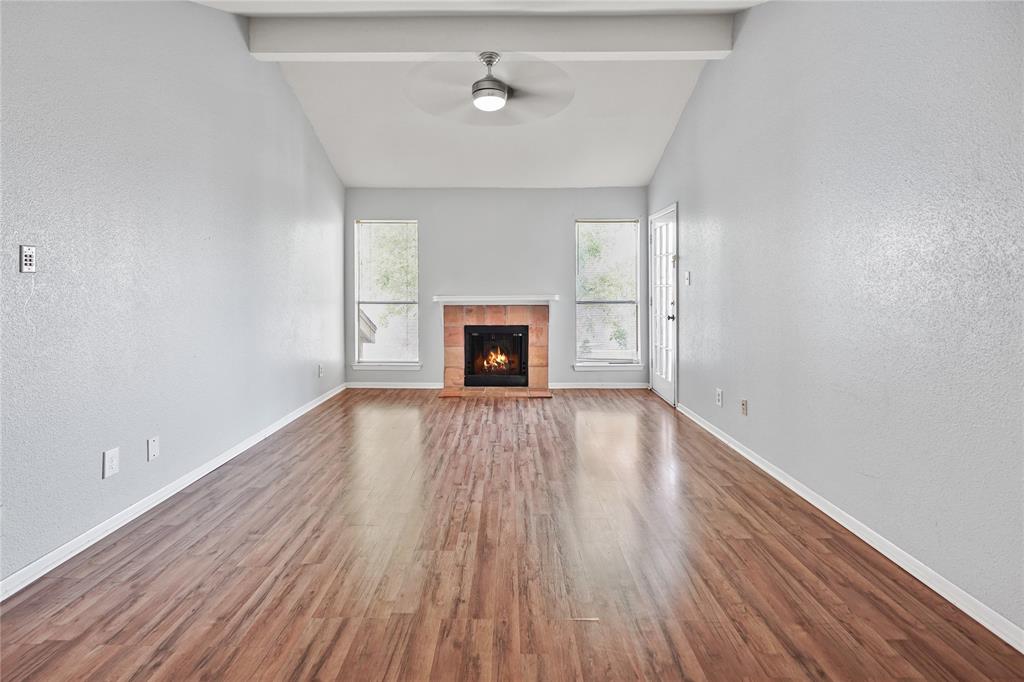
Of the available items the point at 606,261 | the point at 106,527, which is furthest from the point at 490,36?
the point at 106,527

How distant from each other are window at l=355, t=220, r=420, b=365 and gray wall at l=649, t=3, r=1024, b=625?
13.8 feet

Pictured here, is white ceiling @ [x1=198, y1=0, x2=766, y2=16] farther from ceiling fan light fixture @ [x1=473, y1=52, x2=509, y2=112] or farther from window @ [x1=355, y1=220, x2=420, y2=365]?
window @ [x1=355, y1=220, x2=420, y2=365]

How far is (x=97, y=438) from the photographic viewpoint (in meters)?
2.63

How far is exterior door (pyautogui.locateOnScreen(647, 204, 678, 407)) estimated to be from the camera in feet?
19.7

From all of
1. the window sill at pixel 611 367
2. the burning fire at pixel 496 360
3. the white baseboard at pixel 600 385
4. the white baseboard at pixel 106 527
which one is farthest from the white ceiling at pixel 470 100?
the white baseboard at pixel 106 527

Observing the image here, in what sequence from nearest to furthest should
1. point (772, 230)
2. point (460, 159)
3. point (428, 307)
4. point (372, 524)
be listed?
point (372, 524) → point (772, 230) → point (460, 159) → point (428, 307)

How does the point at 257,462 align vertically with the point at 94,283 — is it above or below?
below

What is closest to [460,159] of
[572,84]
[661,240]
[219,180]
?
[572,84]

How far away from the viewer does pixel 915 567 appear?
225 centimetres

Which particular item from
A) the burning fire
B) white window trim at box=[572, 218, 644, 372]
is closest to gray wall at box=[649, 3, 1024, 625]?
white window trim at box=[572, 218, 644, 372]

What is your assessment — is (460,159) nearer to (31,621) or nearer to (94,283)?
(94,283)

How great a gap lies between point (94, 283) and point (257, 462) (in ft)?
5.47

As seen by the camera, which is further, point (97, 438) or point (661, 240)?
point (661, 240)

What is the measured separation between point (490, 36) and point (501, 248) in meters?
3.19
